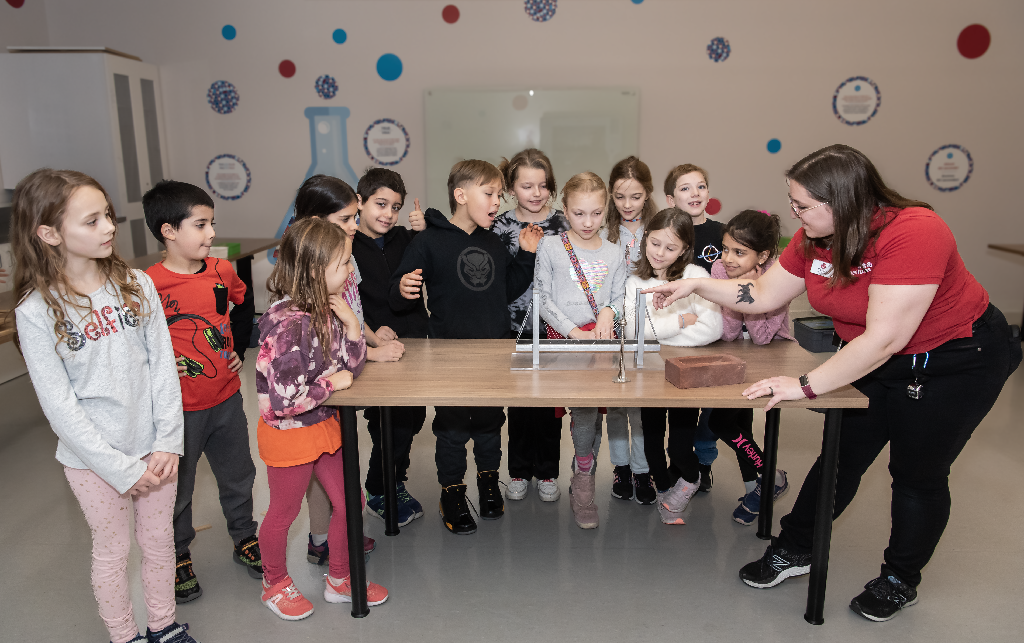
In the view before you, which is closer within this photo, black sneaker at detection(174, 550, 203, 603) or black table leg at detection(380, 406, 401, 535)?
black sneaker at detection(174, 550, 203, 603)

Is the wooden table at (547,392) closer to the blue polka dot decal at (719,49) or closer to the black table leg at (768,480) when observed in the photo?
the black table leg at (768,480)

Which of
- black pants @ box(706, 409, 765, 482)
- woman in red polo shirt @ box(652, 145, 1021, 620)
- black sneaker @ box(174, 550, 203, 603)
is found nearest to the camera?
woman in red polo shirt @ box(652, 145, 1021, 620)

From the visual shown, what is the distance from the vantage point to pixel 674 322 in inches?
92.5

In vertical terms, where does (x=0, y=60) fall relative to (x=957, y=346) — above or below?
above

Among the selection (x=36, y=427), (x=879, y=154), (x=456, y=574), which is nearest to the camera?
(x=456, y=574)

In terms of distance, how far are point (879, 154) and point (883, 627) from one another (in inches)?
180

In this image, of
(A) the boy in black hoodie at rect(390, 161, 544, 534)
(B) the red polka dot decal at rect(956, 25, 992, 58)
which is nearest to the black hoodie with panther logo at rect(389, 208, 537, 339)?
(A) the boy in black hoodie at rect(390, 161, 544, 534)

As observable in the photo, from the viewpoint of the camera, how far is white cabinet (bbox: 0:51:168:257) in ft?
15.9

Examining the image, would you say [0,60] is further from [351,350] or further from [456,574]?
[456,574]

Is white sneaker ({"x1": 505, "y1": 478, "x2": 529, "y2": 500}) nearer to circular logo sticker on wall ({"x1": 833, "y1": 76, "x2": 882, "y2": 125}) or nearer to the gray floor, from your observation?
the gray floor

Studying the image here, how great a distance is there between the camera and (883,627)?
200 cm

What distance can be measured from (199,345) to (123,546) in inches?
22.3

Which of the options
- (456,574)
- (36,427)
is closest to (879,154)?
(456,574)

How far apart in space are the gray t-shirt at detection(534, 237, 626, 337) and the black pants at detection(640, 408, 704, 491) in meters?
0.42
